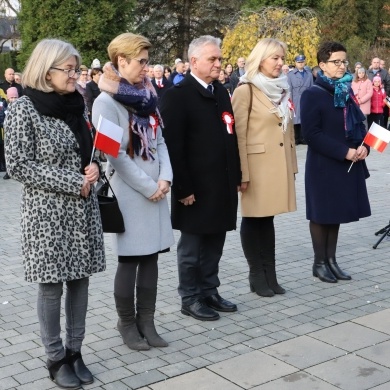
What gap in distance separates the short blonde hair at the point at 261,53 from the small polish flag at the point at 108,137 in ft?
5.62

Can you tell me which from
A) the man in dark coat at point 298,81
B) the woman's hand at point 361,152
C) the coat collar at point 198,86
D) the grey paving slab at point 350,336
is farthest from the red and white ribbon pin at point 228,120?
the man in dark coat at point 298,81

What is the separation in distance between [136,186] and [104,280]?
2.21m

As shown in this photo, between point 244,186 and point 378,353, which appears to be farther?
point 244,186

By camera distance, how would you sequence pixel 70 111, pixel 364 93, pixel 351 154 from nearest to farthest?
pixel 70 111
pixel 351 154
pixel 364 93

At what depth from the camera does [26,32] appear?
28453 mm

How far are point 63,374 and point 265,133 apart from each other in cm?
247

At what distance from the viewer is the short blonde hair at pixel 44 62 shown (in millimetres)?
3947

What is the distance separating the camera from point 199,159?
205 inches

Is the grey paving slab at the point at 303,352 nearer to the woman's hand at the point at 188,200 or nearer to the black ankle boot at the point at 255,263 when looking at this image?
the black ankle boot at the point at 255,263

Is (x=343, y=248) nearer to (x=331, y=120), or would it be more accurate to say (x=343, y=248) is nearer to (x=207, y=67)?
(x=331, y=120)

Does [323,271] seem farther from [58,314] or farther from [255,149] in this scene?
[58,314]

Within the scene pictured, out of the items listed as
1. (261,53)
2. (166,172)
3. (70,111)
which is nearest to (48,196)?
(70,111)

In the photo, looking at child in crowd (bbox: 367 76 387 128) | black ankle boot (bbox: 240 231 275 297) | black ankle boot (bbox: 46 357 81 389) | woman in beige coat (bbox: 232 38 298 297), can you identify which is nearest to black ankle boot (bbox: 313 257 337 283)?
black ankle boot (bbox: 240 231 275 297)

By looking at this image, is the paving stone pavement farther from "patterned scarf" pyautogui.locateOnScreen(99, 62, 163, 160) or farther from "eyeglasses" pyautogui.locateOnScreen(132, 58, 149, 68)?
"eyeglasses" pyautogui.locateOnScreen(132, 58, 149, 68)
